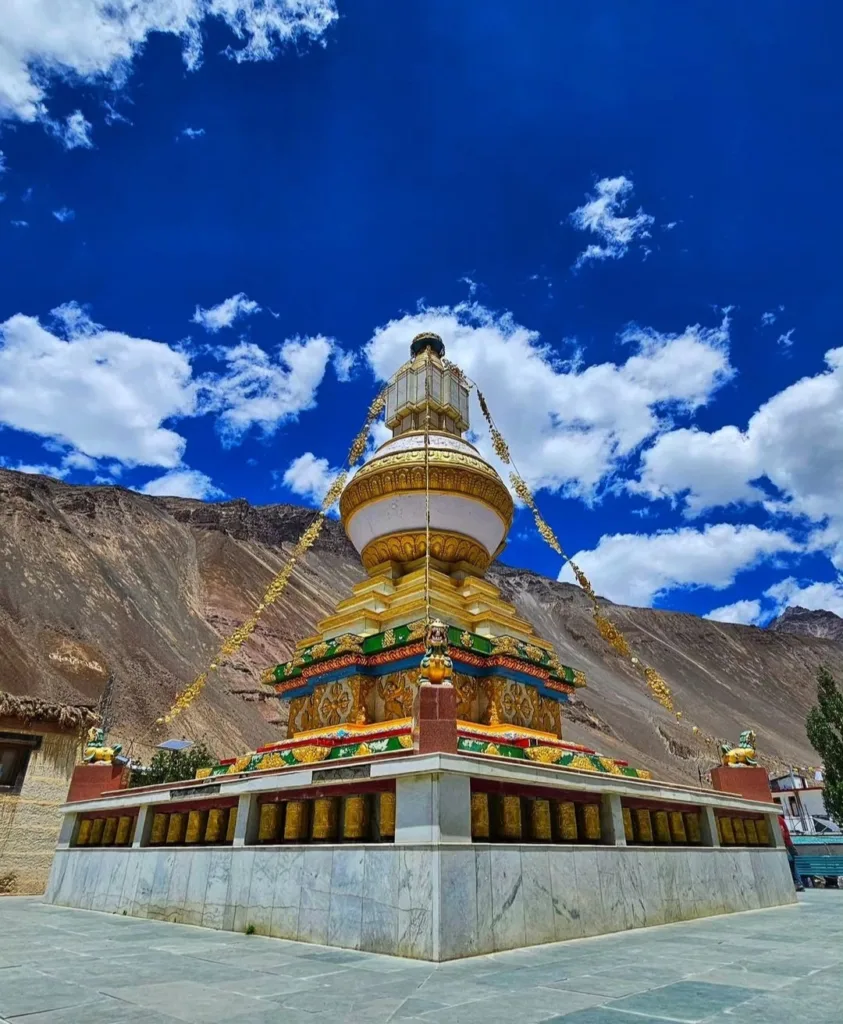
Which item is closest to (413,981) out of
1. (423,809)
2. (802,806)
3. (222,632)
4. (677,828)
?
(423,809)

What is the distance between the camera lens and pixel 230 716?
48594mm

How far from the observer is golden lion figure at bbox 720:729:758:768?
37.1 ft

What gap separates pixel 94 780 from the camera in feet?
36.1

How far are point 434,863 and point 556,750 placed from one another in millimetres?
2958

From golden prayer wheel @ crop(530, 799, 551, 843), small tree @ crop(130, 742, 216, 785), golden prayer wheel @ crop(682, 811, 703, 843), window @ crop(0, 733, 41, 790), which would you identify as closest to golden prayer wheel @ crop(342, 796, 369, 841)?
golden prayer wheel @ crop(530, 799, 551, 843)

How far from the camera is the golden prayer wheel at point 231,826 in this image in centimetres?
792

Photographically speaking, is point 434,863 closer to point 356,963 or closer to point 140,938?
point 356,963

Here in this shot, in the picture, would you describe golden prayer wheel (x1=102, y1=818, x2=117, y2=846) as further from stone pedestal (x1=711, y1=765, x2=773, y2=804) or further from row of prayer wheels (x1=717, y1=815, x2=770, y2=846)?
stone pedestal (x1=711, y1=765, x2=773, y2=804)

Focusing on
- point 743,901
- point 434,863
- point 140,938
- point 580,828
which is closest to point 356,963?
point 434,863

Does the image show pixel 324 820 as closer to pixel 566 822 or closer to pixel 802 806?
pixel 566 822

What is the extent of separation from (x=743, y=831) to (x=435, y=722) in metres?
6.76

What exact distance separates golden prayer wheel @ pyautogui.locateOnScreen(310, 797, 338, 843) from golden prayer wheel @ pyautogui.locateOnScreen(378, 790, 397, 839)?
25.1 inches

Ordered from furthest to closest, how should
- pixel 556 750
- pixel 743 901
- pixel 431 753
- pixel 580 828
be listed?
1. pixel 743 901
2. pixel 556 750
3. pixel 580 828
4. pixel 431 753

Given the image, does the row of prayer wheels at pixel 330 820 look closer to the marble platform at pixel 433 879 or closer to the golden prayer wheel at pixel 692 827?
the marble platform at pixel 433 879
